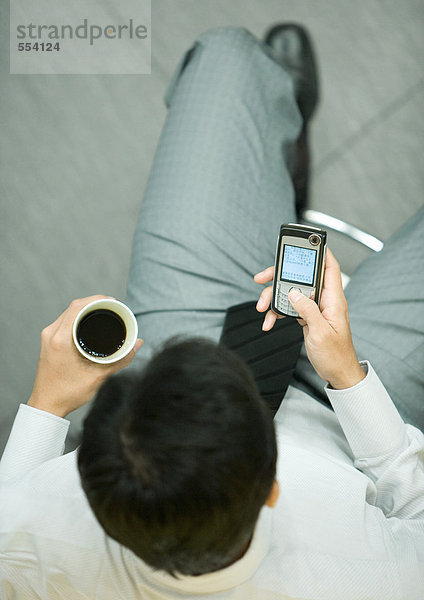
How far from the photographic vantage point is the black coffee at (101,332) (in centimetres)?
77

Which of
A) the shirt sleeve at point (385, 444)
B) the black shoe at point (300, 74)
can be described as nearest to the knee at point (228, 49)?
the black shoe at point (300, 74)

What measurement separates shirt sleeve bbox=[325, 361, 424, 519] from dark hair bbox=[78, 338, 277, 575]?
33 centimetres

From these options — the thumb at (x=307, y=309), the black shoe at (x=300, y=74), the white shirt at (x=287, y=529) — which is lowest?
the white shirt at (x=287, y=529)

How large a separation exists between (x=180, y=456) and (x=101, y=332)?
0.40 m

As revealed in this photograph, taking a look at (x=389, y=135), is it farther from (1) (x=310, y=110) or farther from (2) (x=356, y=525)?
(2) (x=356, y=525)

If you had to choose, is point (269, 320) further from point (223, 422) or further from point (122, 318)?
point (223, 422)

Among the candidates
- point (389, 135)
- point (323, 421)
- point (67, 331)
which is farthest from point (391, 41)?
point (67, 331)

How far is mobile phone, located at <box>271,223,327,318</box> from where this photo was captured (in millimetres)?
804

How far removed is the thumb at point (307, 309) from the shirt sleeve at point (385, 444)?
0.12 meters

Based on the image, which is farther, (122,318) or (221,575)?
(122,318)

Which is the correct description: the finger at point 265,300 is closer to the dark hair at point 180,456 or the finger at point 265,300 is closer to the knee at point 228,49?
the dark hair at point 180,456

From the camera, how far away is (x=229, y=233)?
3.35 feet

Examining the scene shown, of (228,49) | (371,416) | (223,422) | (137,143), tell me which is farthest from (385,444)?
(137,143)

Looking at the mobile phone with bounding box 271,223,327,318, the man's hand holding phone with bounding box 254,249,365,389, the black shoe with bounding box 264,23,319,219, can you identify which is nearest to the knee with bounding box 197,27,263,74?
the black shoe with bounding box 264,23,319,219
